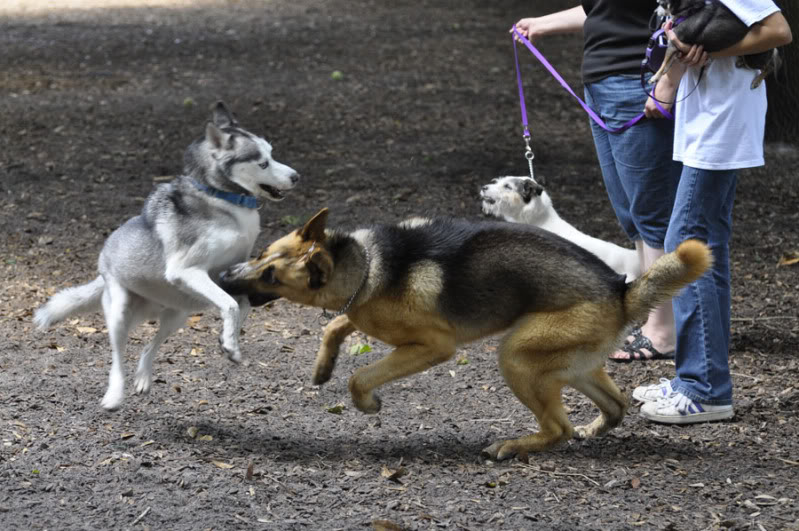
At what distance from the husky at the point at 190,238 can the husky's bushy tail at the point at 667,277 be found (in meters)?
1.86

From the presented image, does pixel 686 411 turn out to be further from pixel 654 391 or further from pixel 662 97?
pixel 662 97

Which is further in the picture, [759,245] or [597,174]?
[597,174]

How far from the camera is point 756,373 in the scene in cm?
548

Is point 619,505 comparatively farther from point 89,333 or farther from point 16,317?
point 16,317

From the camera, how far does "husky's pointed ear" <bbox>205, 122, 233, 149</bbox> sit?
4.92m

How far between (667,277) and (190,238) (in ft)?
7.63

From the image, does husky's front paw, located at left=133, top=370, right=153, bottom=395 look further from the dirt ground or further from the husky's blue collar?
the husky's blue collar

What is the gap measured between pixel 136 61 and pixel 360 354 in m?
11.0

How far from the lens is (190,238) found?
483 centimetres

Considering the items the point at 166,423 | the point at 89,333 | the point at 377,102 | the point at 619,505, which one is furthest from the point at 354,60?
the point at 619,505

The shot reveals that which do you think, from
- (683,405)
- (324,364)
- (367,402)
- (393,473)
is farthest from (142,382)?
(683,405)

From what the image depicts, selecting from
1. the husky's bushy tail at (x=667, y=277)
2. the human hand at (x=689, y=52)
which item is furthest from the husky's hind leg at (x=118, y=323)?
the human hand at (x=689, y=52)

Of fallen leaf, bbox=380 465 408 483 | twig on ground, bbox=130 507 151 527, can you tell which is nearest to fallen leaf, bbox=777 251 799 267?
fallen leaf, bbox=380 465 408 483

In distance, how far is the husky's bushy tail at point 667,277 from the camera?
4.04 m
